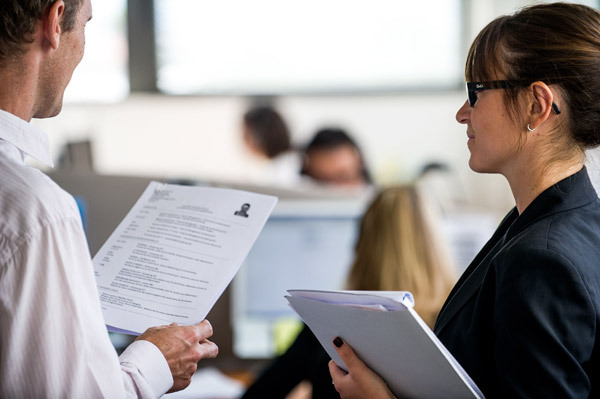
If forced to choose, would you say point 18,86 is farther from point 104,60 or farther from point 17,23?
point 104,60

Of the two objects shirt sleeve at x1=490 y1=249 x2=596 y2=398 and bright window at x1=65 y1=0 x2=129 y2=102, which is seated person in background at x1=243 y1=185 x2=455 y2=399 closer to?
shirt sleeve at x1=490 y1=249 x2=596 y2=398

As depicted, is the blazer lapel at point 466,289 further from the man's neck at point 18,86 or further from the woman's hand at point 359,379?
the man's neck at point 18,86

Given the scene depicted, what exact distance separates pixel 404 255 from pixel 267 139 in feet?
8.67

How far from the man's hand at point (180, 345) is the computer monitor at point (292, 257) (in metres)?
1.34

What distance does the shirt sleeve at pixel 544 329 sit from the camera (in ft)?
3.33

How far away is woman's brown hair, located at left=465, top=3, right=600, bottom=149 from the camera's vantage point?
112cm

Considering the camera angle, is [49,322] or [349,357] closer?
[49,322]

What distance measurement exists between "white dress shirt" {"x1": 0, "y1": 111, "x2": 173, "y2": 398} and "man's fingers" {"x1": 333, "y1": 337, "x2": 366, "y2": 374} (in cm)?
35

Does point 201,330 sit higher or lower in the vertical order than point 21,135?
lower

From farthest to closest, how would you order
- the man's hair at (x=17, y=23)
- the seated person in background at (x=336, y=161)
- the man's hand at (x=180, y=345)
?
1. the seated person in background at (x=336, y=161)
2. the man's hand at (x=180, y=345)
3. the man's hair at (x=17, y=23)

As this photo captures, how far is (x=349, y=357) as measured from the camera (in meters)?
1.16

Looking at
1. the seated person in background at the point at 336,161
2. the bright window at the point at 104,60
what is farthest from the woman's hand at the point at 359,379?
the bright window at the point at 104,60

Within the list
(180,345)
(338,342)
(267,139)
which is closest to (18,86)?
(180,345)

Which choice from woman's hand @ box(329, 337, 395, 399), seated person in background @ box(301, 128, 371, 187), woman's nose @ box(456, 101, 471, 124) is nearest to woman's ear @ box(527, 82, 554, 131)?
woman's nose @ box(456, 101, 471, 124)
